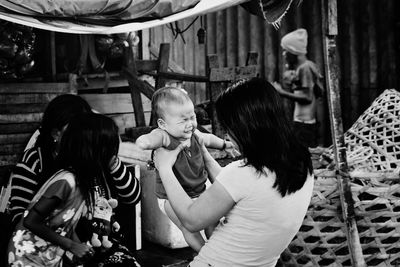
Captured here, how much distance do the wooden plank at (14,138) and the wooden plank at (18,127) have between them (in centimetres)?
3

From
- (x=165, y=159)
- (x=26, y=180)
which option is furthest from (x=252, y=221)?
(x=26, y=180)

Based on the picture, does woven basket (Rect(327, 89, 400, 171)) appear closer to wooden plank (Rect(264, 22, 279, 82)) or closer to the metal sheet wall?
the metal sheet wall

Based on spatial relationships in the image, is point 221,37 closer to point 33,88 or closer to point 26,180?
point 33,88

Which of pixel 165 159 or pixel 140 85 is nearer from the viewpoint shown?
pixel 165 159

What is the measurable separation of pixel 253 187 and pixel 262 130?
0.80 feet

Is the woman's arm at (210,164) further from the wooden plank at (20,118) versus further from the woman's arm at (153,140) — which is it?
the wooden plank at (20,118)

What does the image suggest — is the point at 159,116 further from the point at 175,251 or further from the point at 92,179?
the point at 175,251

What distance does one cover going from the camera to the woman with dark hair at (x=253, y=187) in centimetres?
244

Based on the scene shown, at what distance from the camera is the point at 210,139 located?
10.8 feet

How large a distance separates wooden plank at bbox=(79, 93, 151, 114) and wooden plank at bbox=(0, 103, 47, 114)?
0.98m

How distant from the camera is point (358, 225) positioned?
12.5ft

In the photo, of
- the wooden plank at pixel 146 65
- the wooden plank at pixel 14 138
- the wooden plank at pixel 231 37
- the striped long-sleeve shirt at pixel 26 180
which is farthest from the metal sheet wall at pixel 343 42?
the striped long-sleeve shirt at pixel 26 180

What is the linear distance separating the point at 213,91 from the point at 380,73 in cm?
385

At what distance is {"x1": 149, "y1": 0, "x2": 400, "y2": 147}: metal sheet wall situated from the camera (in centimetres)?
818
